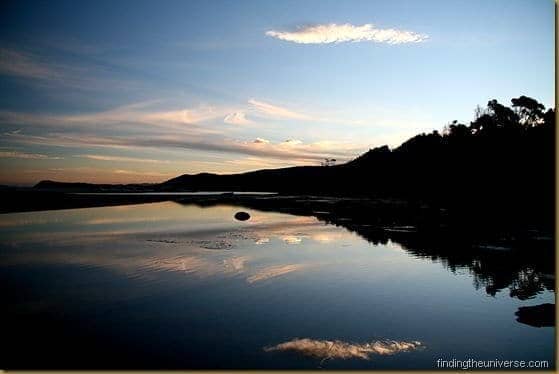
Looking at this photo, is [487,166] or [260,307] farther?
[487,166]

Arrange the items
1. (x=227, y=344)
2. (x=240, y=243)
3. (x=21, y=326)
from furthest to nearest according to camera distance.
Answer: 1. (x=240, y=243)
2. (x=21, y=326)
3. (x=227, y=344)

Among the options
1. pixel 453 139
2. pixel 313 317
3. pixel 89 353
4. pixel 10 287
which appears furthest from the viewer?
pixel 453 139

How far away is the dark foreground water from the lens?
22.8ft

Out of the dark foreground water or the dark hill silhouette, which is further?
the dark hill silhouette

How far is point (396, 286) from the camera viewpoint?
452 inches

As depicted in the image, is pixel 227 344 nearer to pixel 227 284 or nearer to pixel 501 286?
pixel 227 284

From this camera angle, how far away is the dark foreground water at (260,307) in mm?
6957

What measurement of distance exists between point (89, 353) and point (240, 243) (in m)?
11.9

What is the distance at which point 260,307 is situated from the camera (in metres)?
9.32

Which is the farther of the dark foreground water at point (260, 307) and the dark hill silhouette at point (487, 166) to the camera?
the dark hill silhouette at point (487, 166)

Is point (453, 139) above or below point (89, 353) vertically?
above

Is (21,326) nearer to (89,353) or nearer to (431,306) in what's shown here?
(89,353)

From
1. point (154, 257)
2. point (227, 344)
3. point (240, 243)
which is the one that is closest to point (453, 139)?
point (240, 243)

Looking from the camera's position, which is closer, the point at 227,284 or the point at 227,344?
the point at 227,344
